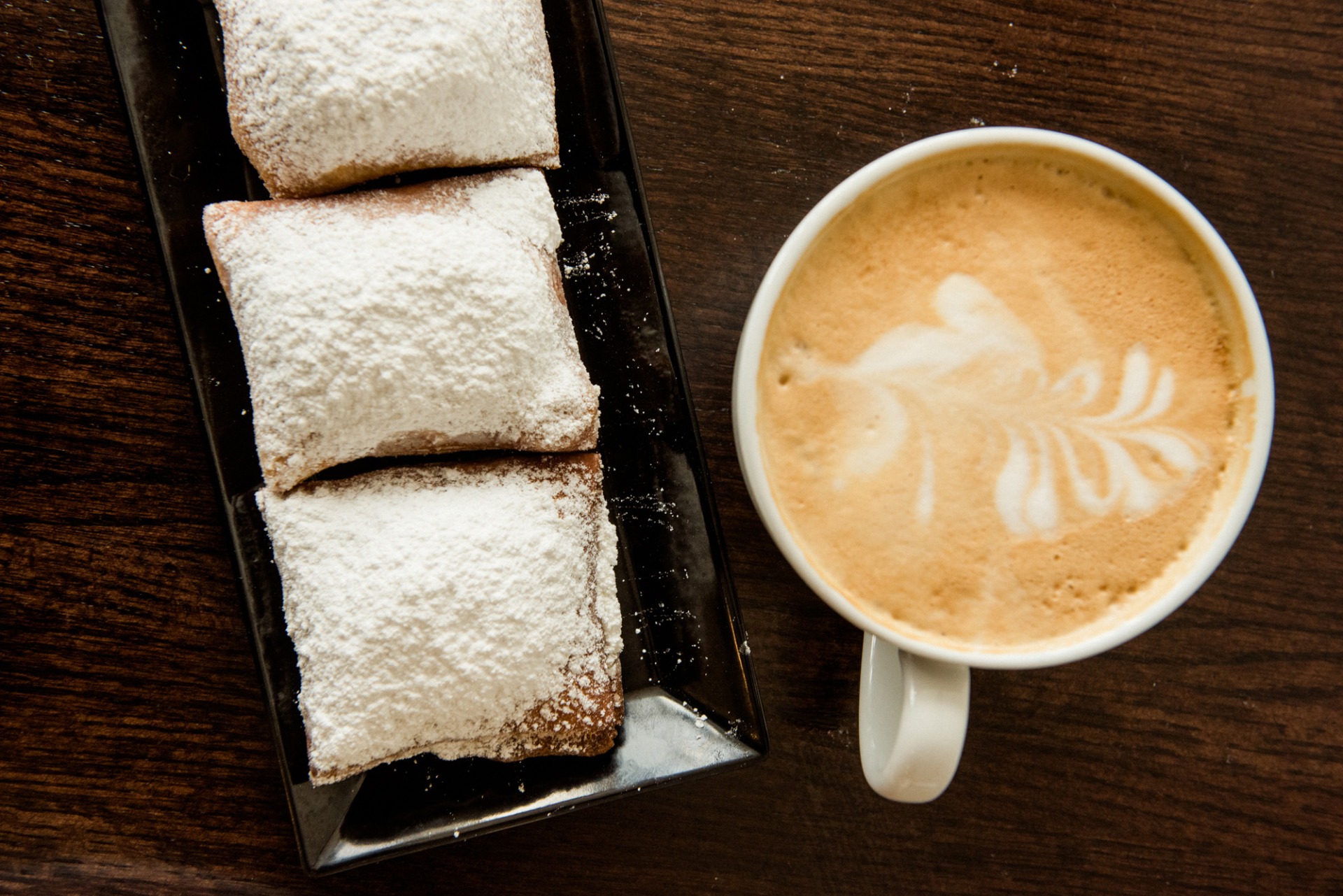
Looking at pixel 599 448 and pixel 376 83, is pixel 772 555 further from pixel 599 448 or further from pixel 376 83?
pixel 376 83

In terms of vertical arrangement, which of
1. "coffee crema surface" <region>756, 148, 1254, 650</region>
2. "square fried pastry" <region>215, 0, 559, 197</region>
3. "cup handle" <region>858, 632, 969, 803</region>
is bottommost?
"cup handle" <region>858, 632, 969, 803</region>

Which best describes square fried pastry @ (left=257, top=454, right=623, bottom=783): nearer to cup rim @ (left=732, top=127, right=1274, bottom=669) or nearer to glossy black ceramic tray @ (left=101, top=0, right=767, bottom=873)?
glossy black ceramic tray @ (left=101, top=0, right=767, bottom=873)

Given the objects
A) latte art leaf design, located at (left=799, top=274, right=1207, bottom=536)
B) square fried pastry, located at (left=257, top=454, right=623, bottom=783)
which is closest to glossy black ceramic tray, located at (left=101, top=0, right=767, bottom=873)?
square fried pastry, located at (left=257, top=454, right=623, bottom=783)

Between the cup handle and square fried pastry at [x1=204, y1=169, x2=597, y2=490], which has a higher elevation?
square fried pastry at [x1=204, y1=169, x2=597, y2=490]

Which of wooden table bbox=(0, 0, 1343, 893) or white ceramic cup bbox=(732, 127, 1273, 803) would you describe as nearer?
white ceramic cup bbox=(732, 127, 1273, 803)

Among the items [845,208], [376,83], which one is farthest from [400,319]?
[845,208]

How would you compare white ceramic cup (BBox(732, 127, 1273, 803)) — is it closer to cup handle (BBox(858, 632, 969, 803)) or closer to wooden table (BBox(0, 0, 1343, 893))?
cup handle (BBox(858, 632, 969, 803))
